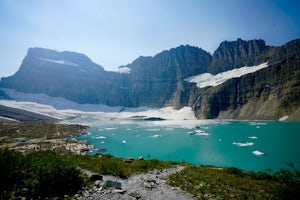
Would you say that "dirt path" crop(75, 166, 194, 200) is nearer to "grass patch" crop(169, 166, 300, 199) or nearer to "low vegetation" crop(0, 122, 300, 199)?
"low vegetation" crop(0, 122, 300, 199)

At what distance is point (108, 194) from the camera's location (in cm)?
1223

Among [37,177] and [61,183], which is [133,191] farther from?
[37,177]

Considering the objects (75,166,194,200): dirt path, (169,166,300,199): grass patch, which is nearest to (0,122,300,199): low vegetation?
(169,166,300,199): grass patch

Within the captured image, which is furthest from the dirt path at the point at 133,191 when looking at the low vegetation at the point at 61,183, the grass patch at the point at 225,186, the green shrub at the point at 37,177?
the green shrub at the point at 37,177

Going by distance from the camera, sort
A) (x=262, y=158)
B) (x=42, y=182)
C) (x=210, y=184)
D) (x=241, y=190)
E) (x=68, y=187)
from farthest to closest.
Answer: (x=262, y=158), (x=210, y=184), (x=241, y=190), (x=68, y=187), (x=42, y=182)

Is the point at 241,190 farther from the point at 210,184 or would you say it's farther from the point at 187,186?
the point at 187,186

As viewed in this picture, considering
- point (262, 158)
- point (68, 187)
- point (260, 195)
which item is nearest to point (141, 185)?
point (68, 187)

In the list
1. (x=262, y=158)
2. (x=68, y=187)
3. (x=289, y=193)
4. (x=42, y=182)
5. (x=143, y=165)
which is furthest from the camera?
(x=262, y=158)

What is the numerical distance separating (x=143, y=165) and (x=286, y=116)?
556 ft

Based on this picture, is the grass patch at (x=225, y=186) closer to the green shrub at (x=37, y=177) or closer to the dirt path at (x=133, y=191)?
the dirt path at (x=133, y=191)

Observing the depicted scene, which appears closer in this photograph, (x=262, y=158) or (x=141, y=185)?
(x=141, y=185)

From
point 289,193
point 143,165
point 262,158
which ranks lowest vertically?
point 262,158

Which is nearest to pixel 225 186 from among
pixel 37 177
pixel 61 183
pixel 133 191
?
pixel 133 191

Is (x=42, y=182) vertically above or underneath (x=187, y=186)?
above
